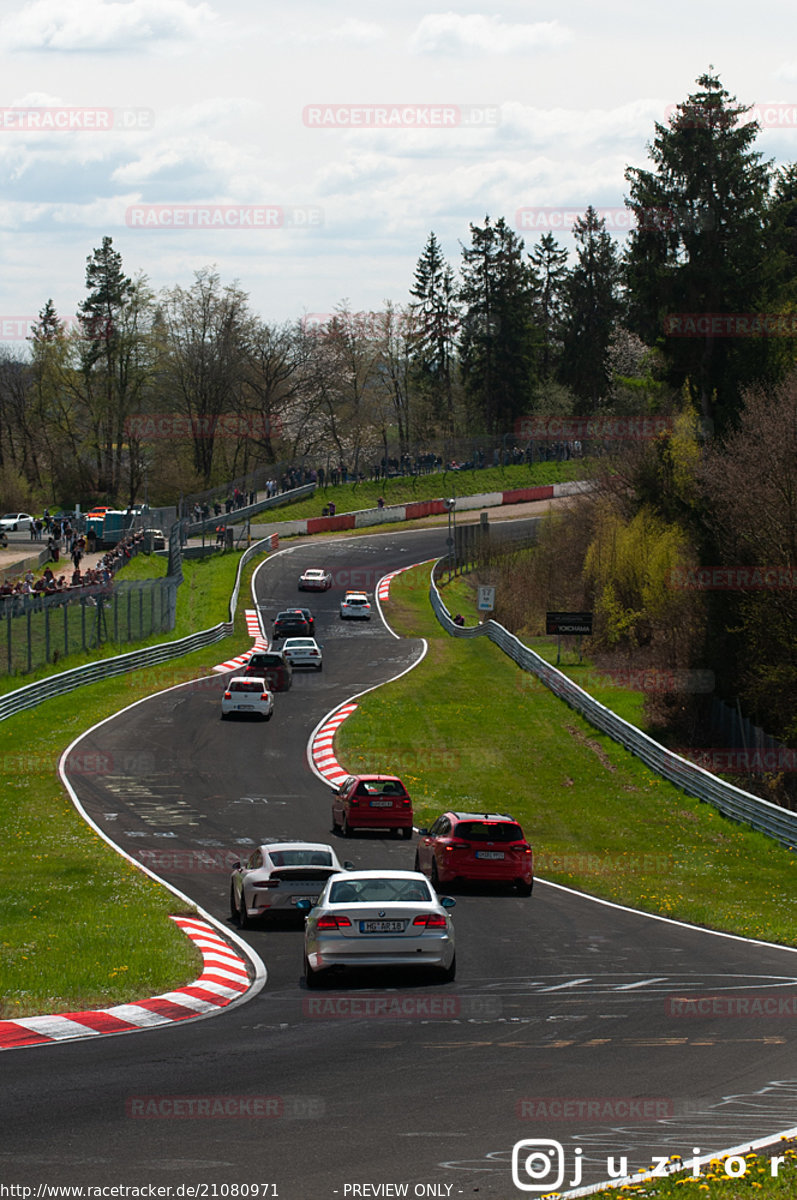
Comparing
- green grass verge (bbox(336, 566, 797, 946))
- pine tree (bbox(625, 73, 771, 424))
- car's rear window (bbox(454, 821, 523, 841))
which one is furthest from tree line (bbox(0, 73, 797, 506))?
car's rear window (bbox(454, 821, 523, 841))

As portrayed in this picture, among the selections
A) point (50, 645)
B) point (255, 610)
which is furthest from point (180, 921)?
point (255, 610)

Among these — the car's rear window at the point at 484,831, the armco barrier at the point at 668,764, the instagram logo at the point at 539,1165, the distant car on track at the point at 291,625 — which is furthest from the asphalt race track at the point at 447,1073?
the distant car on track at the point at 291,625

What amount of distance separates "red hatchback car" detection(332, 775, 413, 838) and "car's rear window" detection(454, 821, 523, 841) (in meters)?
6.03

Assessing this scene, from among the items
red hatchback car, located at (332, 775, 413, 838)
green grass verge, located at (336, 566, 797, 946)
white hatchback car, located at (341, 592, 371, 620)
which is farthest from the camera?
white hatchback car, located at (341, 592, 371, 620)

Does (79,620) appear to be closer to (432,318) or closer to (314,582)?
(314,582)

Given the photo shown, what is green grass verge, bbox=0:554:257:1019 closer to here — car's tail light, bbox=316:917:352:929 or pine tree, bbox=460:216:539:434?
car's tail light, bbox=316:917:352:929

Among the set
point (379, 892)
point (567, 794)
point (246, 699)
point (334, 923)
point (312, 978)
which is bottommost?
point (567, 794)

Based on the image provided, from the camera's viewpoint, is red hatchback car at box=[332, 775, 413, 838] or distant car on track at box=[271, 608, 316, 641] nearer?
red hatchback car at box=[332, 775, 413, 838]

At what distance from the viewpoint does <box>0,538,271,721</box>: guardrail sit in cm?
4288

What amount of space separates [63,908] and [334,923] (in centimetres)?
635

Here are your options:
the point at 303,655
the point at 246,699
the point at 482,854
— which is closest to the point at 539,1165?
the point at 482,854

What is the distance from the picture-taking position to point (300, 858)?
18609 mm

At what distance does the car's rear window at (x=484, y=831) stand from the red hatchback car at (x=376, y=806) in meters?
6.03

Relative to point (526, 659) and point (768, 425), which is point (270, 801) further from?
point (526, 659)
